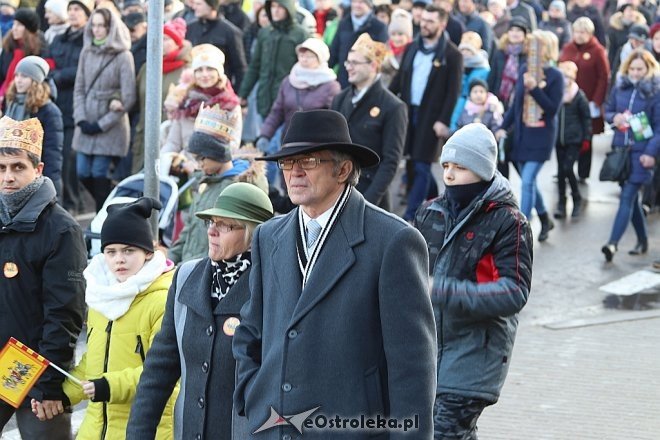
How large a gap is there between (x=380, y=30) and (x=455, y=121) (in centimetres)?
267

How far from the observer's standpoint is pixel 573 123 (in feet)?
49.6

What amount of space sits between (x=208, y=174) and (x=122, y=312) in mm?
2766

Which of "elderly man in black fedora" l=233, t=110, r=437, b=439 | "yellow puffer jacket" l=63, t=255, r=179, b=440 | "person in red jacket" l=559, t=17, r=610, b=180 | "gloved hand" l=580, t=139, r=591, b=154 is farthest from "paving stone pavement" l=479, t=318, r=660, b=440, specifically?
"person in red jacket" l=559, t=17, r=610, b=180

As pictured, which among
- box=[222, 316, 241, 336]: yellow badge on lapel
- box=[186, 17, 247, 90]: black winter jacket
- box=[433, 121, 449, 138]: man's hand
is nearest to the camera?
box=[222, 316, 241, 336]: yellow badge on lapel

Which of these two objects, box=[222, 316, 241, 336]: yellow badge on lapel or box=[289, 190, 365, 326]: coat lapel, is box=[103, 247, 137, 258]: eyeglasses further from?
box=[289, 190, 365, 326]: coat lapel

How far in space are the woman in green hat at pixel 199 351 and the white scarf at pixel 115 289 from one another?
499mm

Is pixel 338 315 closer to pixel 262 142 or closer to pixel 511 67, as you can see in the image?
pixel 262 142

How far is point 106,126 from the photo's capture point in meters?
13.3

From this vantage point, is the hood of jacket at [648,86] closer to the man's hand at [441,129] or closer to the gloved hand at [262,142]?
the man's hand at [441,129]

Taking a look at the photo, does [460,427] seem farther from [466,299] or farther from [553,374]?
[553,374]

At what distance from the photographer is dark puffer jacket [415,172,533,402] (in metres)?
6.25

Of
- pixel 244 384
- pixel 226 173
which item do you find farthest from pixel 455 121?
pixel 244 384

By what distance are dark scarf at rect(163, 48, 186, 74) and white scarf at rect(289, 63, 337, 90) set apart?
4.55ft

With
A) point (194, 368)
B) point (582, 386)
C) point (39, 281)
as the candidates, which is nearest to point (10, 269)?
point (39, 281)
